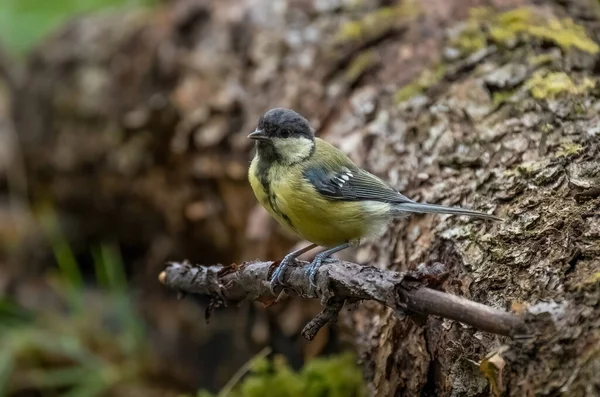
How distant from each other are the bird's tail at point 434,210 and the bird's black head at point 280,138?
0.46 meters

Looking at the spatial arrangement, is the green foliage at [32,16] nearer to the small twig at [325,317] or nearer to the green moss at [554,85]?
the green moss at [554,85]

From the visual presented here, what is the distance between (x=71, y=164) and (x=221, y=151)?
4.52 feet

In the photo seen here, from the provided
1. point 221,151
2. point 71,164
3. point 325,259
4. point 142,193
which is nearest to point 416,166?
point 325,259

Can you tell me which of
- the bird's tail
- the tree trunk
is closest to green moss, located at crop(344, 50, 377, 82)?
the tree trunk

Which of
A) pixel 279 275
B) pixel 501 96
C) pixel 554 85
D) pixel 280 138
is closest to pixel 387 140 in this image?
pixel 501 96

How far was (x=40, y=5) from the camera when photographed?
6480 millimetres

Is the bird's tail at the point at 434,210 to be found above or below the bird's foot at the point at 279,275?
above

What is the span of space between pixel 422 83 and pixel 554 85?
26.3 inches

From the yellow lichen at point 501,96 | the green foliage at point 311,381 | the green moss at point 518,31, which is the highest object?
the green moss at point 518,31

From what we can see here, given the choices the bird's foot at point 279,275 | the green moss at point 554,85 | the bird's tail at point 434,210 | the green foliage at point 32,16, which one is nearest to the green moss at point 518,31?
the green moss at point 554,85

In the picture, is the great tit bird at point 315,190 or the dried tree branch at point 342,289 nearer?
the dried tree branch at point 342,289

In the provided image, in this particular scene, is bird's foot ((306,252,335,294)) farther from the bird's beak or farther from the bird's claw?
the bird's beak

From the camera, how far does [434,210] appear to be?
7.98ft

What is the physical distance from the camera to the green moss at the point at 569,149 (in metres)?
2.47
